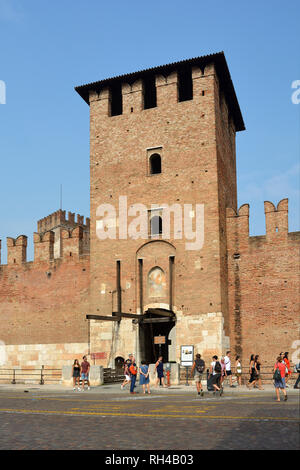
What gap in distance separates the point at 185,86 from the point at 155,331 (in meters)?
11.8

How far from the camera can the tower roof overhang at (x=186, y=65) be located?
25391 millimetres

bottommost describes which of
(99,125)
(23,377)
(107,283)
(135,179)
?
(23,377)

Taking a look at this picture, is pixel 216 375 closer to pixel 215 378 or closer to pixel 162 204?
pixel 215 378

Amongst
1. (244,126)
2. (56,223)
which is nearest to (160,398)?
(244,126)

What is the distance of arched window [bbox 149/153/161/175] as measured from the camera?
26438 millimetres

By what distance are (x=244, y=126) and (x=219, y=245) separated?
1076 cm

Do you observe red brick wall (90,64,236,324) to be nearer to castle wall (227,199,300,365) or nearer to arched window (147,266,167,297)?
arched window (147,266,167,297)

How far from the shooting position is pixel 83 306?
27312 millimetres

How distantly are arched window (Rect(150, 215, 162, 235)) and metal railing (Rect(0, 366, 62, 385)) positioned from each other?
25.9ft

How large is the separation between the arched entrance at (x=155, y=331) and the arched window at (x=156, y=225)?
3.44m

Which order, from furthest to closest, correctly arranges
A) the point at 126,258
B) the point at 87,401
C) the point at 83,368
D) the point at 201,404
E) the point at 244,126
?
the point at 244,126, the point at 126,258, the point at 83,368, the point at 87,401, the point at 201,404

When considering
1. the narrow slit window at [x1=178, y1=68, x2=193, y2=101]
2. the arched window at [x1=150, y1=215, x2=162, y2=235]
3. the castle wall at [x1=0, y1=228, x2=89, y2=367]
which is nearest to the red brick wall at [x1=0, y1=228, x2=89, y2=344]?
the castle wall at [x1=0, y1=228, x2=89, y2=367]

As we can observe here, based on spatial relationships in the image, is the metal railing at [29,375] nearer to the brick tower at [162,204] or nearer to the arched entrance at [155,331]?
the brick tower at [162,204]

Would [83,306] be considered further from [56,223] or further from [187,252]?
[56,223]
